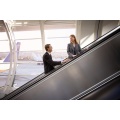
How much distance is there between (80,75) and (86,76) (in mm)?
118

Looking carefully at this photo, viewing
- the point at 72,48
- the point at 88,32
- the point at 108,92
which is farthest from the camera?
the point at 88,32

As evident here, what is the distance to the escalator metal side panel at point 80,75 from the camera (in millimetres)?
2895

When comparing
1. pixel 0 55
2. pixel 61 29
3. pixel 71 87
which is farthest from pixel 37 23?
pixel 71 87

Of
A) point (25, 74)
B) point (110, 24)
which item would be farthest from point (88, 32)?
point (25, 74)

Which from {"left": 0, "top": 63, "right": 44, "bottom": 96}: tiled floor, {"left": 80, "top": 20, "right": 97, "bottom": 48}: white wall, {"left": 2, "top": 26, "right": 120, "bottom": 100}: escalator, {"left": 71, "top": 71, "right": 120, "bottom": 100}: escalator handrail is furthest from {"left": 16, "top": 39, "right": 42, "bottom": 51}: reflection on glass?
{"left": 71, "top": 71, "right": 120, "bottom": 100}: escalator handrail

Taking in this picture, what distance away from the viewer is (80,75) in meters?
3.12

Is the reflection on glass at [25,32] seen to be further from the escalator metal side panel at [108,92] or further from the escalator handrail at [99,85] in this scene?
the escalator metal side panel at [108,92]

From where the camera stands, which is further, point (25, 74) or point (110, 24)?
point (25, 74)

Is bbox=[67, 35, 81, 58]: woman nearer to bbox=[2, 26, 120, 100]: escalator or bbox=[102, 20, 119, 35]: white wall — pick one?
bbox=[2, 26, 120, 100]: escalator

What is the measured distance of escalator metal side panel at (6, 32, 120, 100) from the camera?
2895mm

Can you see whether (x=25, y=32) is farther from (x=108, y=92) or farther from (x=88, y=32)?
(x=108, y=92)

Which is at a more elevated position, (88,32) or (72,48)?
(88,32)
